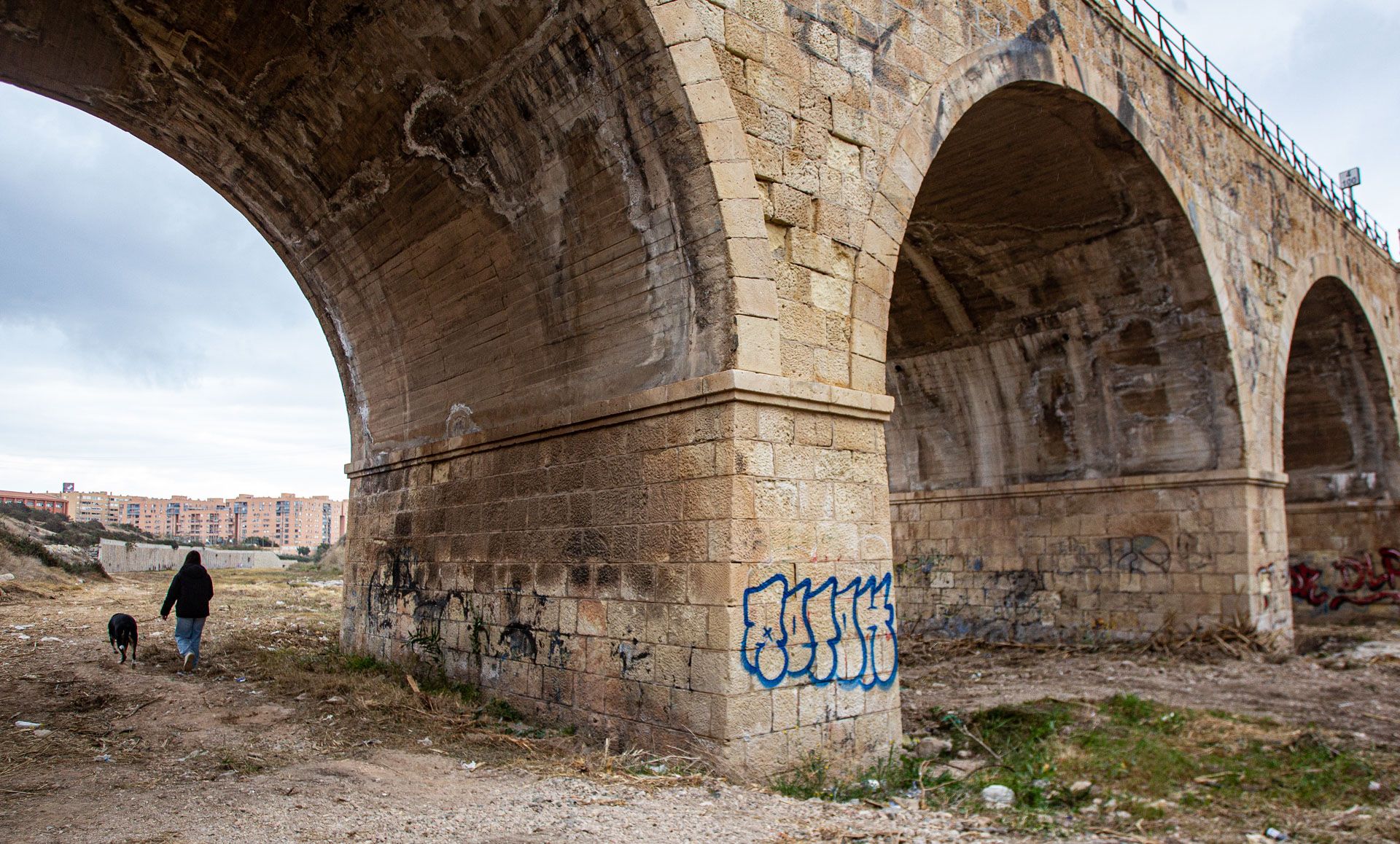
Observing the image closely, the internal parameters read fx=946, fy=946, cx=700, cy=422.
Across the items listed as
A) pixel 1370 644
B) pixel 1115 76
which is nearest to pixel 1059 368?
pixel 1115 76

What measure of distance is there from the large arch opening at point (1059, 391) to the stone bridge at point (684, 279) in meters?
0.05

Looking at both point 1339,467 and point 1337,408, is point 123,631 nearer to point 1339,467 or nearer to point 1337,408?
point 1337,408

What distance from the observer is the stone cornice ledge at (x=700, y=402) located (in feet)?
17.7

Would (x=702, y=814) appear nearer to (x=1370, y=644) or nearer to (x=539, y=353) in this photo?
(x=539, y=353)

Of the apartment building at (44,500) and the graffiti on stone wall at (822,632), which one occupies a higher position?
the apartment building at (44,500)

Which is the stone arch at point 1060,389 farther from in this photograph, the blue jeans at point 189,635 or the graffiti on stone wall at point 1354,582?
the blue jeans at point 189,635

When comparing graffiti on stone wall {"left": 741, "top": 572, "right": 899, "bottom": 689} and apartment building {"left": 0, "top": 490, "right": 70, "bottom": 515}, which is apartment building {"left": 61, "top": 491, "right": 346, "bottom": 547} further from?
graffiti on stone wall {"left": 741, "top": 572, "right": 899, "bottom": 689}

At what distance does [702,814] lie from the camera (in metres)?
4.48

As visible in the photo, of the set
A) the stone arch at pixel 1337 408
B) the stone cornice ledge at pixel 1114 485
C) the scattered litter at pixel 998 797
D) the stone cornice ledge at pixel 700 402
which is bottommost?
the scattered litter at pixel 998 797

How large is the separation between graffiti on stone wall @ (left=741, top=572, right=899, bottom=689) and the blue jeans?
245 inches

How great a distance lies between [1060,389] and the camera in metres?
12.4

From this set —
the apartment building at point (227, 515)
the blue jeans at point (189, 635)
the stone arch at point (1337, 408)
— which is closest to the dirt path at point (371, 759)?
the blue jeans at point (189, 635)

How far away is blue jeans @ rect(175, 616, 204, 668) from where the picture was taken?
8.91 m

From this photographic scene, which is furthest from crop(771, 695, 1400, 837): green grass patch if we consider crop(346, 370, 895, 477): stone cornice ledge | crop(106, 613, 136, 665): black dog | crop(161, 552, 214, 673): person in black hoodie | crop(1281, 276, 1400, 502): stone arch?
crop(1281, 276, 1400, 502): stone arch
